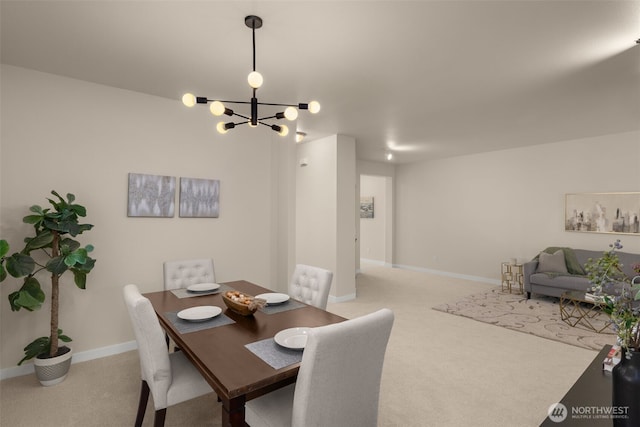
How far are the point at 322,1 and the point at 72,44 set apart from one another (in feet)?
6.50

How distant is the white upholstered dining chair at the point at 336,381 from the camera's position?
1278mm

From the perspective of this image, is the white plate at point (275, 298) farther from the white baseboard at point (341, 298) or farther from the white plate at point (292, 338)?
the white baseboard at point (341, 298)

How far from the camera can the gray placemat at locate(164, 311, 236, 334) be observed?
6.16 ft

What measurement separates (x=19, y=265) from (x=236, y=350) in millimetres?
2160

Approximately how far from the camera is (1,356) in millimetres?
2742

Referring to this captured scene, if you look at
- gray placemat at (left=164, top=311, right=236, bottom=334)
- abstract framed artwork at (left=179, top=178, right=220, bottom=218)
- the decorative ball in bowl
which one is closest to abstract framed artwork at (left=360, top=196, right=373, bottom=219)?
abstract framed artwork at (left=179, top=178, right=220, bottom=218)

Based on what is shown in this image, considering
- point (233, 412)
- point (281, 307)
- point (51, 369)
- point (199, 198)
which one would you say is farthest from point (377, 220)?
point (233, 412)

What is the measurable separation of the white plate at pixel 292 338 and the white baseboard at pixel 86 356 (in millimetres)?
2458

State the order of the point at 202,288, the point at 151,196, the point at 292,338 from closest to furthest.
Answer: the point at 292,338, the point at 202,288, the point at 151,196

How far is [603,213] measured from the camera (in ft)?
16.9

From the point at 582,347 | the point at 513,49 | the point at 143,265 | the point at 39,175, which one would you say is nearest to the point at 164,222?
the point at 143,265

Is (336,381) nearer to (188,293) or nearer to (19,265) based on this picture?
(188,293)

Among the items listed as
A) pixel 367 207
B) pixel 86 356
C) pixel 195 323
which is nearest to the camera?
pixel 195 323

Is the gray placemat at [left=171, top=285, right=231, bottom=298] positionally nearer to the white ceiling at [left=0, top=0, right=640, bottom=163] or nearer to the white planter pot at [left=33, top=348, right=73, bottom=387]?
the white planter pot at [left=33, top=348, right=73, bottom=387]
